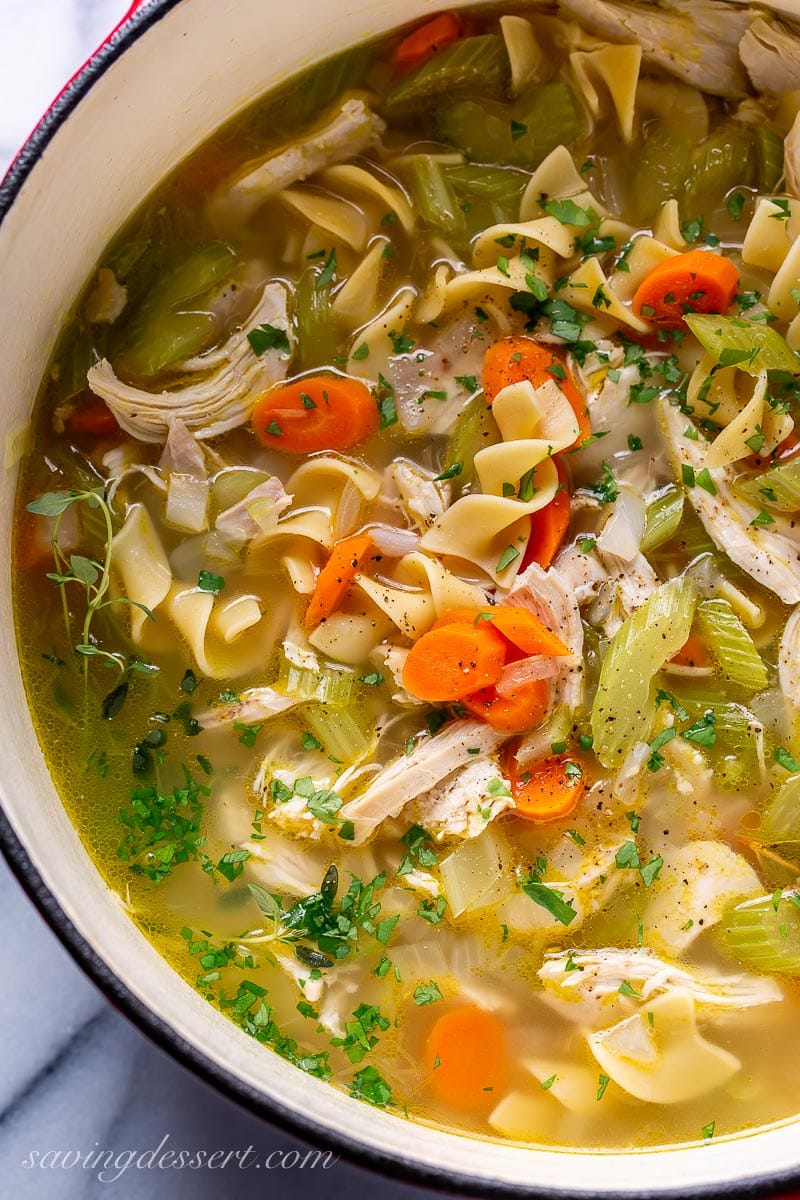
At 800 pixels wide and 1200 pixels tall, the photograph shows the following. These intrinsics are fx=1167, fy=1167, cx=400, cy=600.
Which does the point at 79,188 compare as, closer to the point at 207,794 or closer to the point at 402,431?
the point at 402,431

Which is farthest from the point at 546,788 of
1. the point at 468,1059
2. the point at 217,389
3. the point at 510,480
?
the point at 217,389

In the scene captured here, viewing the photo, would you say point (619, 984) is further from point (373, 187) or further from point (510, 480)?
point (373, 187)

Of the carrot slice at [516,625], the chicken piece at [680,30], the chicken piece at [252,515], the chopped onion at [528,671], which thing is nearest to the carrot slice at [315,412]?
the chicken piece at [252,515]

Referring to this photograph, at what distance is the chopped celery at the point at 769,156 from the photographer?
3.66 m

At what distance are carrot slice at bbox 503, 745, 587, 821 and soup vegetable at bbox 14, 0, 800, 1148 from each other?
1 centimetres

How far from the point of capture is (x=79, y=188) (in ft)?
10.7

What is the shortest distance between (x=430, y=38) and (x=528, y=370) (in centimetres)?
105

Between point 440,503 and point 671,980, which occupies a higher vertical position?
point 440,503

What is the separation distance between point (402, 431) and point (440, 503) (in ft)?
0.88

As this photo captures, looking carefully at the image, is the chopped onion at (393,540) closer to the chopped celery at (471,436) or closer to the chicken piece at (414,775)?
the chopped celery at (471,436)

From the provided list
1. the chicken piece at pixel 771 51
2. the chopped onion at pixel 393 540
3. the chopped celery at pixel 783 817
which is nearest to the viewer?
the chicken piece at pixel 771 51

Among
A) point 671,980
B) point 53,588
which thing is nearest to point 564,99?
point 53,588

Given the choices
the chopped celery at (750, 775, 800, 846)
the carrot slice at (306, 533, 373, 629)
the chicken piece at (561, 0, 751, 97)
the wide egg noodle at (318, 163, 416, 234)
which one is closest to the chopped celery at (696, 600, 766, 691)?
the chopped celery at (750, 775, 800, 846)

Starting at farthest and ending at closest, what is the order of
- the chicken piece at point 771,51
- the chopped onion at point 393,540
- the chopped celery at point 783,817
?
1. the chopped onion at point 393,540
2. the chopped celery at point 783,817
3. the chicken piece at point 771,51
